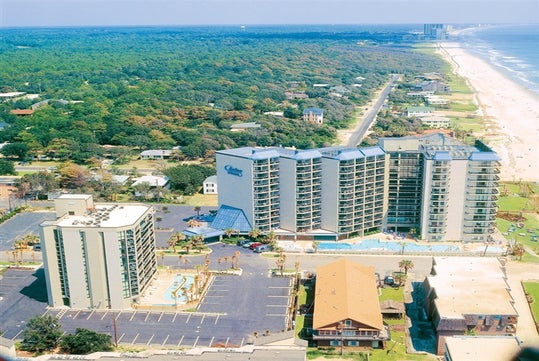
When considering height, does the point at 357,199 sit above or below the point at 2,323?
above

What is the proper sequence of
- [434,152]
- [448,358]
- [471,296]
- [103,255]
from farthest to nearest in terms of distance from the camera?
[434,152] → [103,255] → [471,296] → [448,358]

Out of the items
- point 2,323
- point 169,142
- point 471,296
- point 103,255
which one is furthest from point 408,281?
point 169,142

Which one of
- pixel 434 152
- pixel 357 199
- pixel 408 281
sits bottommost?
pixel 408 281

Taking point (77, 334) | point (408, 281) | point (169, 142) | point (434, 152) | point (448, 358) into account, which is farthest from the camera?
point (169, 142)

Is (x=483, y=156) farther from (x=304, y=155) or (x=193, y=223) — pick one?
(x=193, y=223)

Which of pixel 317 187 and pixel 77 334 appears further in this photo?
pixel 317 187

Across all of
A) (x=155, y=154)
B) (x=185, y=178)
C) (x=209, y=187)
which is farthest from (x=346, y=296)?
(x=155, y=154)

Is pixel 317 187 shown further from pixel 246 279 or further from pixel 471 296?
pixel 471 296
